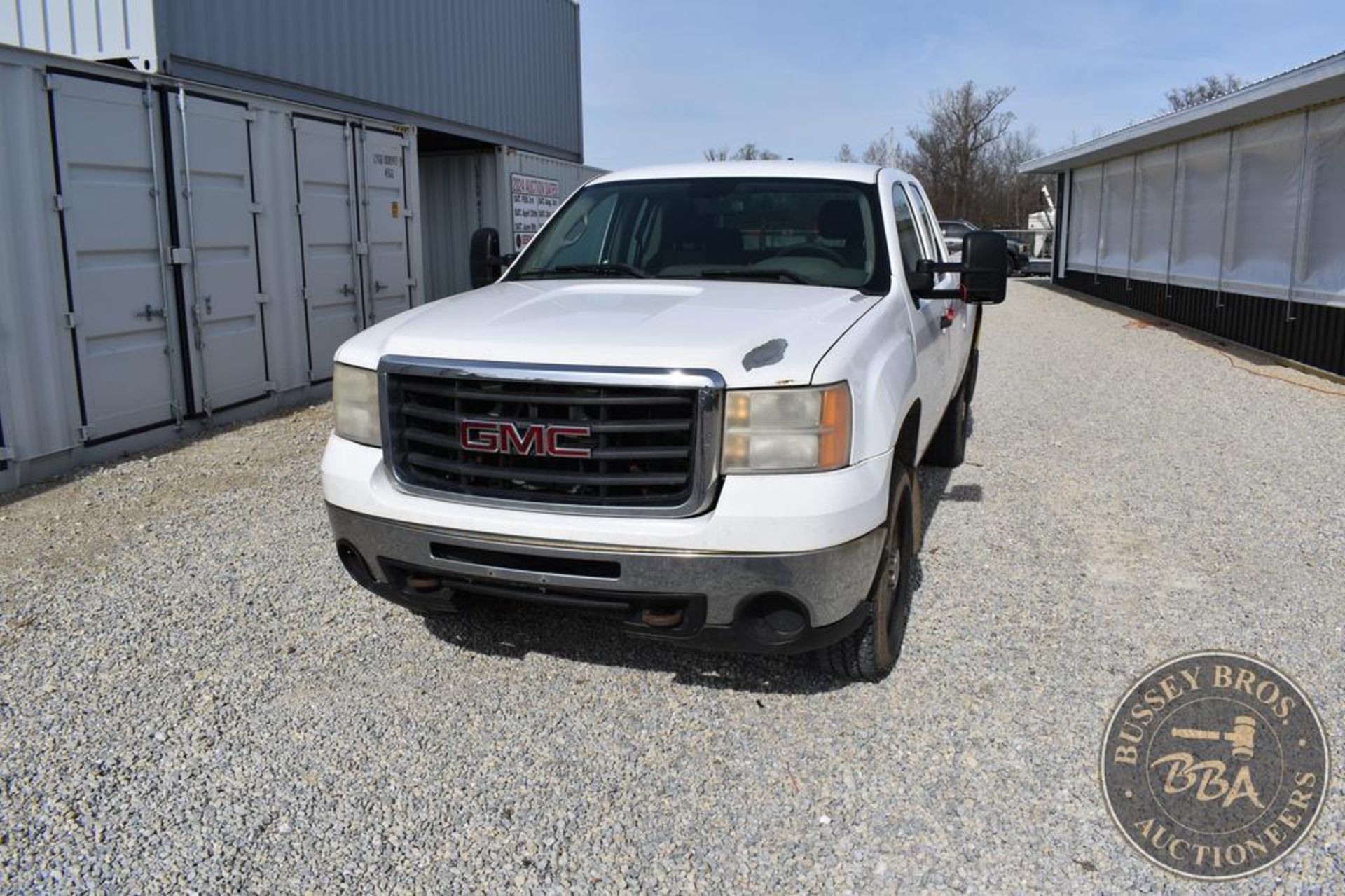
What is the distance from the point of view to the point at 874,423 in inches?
125

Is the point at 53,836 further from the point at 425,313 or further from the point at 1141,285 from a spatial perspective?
the point at 1141,285

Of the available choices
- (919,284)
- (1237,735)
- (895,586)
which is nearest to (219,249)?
(919,284)

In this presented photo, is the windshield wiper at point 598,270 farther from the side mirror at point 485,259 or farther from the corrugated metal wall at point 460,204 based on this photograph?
the corrugated metal wall at point 460,204

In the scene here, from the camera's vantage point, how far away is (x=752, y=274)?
4.27m

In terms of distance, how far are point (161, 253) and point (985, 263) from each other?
20.1 feet

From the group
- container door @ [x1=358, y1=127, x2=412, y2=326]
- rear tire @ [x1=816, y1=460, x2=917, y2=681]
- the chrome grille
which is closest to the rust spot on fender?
the chrome grille

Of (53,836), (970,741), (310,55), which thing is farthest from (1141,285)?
(53,836)

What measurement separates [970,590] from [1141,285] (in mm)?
15716

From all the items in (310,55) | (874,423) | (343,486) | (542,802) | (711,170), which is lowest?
(542,802)

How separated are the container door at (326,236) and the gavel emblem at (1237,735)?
323 inches

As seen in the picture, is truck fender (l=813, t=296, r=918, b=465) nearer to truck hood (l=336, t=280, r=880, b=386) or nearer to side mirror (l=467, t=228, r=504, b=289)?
truck hood (l=336, t=280, r=880, b=386)

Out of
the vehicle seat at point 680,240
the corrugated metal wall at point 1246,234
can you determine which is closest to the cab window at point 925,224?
the vehicle seat at point 680,240

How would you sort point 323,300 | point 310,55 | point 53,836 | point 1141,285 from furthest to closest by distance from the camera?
point 1141,285, point 310,55, point 323,300, point 53,836

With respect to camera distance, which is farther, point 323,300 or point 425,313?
point 323,300
